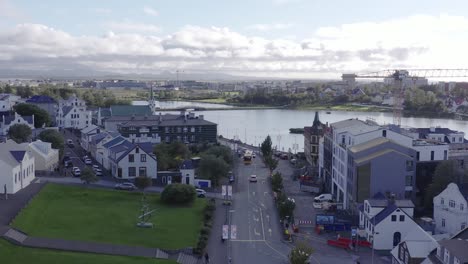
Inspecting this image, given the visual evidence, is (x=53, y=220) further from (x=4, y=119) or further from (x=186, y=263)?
(x=4, y=119)

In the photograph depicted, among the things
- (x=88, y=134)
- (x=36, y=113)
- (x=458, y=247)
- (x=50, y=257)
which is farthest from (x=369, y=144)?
(x=36, y=113)

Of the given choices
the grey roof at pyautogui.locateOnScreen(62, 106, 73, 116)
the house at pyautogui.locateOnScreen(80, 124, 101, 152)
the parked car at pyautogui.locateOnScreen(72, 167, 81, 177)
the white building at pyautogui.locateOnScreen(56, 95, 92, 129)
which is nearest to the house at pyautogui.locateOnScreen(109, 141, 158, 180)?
the parked car at pyautogui.locateOnScreen(72, 167, 81, 177)

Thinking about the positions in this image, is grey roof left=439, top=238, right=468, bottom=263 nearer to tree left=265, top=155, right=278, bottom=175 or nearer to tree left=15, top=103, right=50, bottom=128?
tree left=265, top=155, right=278, bottom=175

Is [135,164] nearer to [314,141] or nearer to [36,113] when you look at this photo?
[314,141]

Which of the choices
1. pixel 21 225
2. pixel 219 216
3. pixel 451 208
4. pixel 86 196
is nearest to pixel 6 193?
pixel 86 196

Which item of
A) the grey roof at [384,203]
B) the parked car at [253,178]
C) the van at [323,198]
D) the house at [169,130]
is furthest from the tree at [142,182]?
the house at [169,130]

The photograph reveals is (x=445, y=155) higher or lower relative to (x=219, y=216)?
higher

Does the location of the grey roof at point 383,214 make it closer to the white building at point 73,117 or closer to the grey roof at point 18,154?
the grey roof at point 18,154
